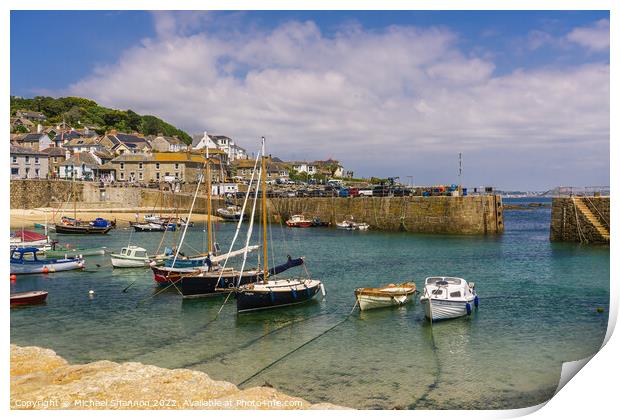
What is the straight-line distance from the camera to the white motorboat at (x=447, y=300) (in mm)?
19094

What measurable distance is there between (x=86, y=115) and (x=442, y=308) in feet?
404

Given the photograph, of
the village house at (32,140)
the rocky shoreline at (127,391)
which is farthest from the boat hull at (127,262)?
the village house at (32,140)

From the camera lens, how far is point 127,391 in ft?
35.6

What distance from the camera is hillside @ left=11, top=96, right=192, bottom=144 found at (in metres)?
120

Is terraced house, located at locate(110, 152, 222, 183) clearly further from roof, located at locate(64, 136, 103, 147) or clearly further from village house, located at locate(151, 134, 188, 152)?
village house, located at locate(151, 134, 188, 152)

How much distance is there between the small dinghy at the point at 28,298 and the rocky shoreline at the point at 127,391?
977 centimetres

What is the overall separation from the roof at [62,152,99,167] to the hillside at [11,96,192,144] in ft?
99.4

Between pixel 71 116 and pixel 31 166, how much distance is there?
55.7 meters

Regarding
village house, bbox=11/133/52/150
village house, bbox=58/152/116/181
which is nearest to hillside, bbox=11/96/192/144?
village house, bbox=11/133/52/150

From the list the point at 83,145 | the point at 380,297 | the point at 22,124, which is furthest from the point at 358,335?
the point at 22,124

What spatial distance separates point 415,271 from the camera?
98.5ft

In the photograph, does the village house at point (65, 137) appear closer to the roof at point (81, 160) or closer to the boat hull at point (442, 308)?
the roof at point (81, 160)
